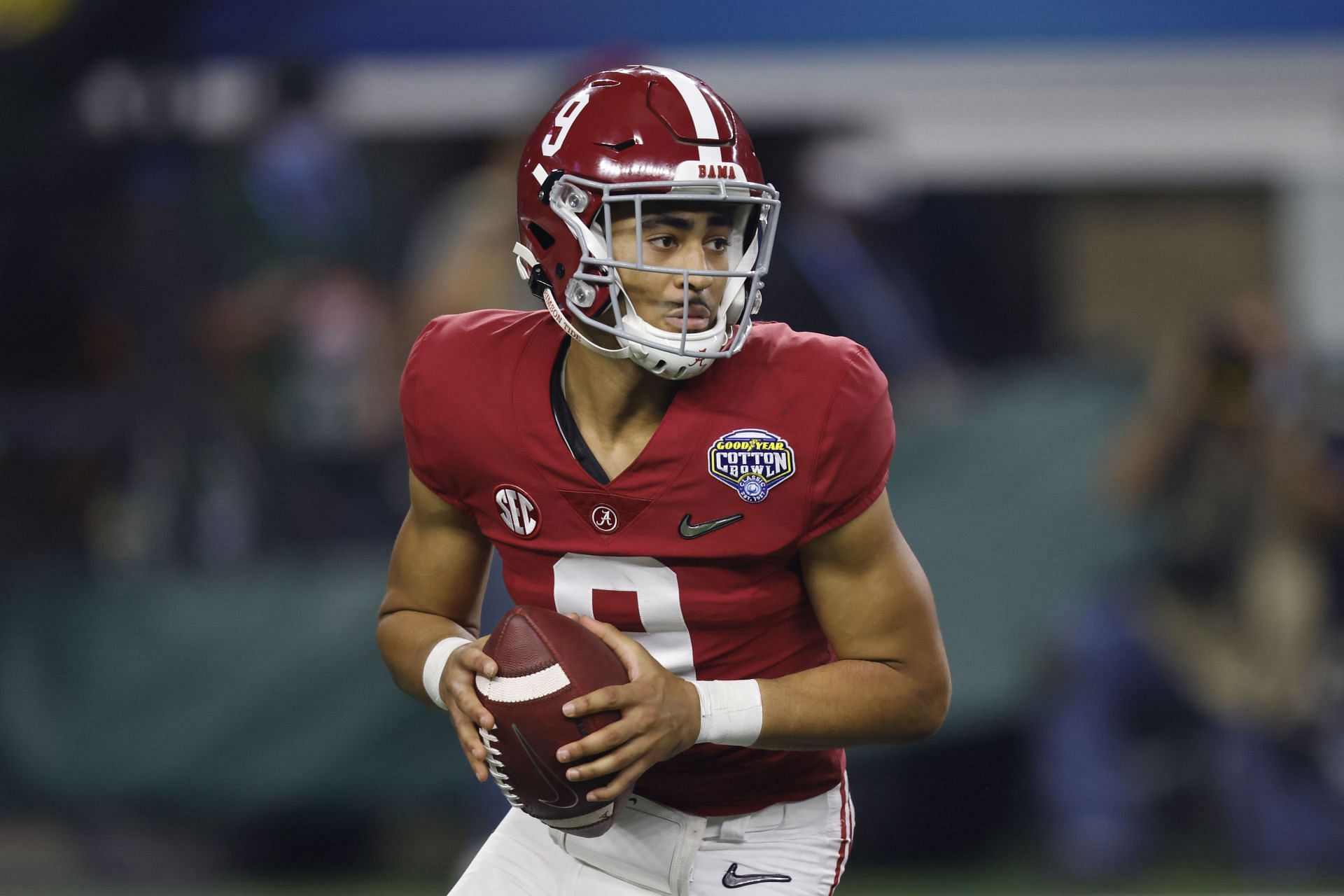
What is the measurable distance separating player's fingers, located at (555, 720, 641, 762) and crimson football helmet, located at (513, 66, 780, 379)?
49cm

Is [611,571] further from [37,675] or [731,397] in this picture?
[37,675]

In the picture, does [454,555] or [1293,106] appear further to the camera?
[1293,106]

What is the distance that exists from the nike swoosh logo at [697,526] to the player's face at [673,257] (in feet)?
0.84

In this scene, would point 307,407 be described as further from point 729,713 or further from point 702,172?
point 729,713

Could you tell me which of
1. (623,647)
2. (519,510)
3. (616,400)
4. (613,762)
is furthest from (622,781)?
(616,400)

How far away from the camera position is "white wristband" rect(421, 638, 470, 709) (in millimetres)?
2262

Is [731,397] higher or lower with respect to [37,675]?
higher

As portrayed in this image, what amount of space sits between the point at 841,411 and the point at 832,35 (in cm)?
367

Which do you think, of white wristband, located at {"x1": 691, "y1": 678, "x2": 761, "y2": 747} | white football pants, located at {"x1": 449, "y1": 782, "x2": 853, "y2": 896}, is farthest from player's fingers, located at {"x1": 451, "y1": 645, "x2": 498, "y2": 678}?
white football pants, located at {"x1": 449, "y1": 782, "x2": 853, "y2": 896}

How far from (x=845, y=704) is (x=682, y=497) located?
35 cm

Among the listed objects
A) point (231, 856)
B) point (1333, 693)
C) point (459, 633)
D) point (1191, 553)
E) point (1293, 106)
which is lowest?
point (231, 856)

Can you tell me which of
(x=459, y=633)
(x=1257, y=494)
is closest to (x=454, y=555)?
(x=459, y=633)

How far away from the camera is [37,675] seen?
4867 mm

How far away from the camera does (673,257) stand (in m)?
2.22
